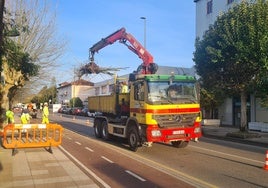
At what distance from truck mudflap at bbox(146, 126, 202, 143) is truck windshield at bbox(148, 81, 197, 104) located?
3.40 feet

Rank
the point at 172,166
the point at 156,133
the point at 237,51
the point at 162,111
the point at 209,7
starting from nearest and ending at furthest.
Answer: the point at 172,166, the point at 156,133, the point at 162,111, the point at 237,51, the point at 209,7

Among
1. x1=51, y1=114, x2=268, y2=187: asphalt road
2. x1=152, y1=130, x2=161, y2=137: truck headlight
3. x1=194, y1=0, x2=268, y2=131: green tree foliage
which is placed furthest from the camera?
x1=194, y1=0, x2=268, y2=131: green tree foliage

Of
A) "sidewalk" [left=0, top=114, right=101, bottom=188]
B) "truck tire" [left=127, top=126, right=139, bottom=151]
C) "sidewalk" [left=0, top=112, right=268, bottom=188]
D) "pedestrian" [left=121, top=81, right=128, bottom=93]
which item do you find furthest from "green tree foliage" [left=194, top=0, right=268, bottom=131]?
"sidewalk" [left=0, top=114, right=101, bottom=188]

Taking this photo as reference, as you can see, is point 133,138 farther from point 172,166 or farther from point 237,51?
point 237,51

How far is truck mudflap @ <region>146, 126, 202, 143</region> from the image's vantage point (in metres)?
14.7

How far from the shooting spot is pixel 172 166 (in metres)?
12.1

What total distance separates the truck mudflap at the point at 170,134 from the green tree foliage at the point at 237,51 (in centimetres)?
802

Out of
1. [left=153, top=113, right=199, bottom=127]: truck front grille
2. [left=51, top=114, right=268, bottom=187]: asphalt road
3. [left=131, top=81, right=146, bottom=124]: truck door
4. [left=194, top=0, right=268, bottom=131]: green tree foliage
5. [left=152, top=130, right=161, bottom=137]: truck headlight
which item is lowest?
[left=51, top=114, right=268, bottom=187]: asphalt road

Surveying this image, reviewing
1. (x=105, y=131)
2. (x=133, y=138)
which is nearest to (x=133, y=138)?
(x=133, y=138)

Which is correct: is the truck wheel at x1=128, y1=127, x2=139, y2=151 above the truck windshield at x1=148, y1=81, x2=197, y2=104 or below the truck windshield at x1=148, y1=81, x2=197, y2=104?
below

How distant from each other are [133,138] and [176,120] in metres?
1.95

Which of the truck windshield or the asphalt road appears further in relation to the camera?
the truck windshield

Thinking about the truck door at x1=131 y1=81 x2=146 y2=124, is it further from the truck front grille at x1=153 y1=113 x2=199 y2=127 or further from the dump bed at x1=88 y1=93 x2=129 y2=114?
the dump bed at x1=88 y1=93 x2=129 y2=114

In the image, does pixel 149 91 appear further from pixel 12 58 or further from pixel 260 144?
pixel 260 144
